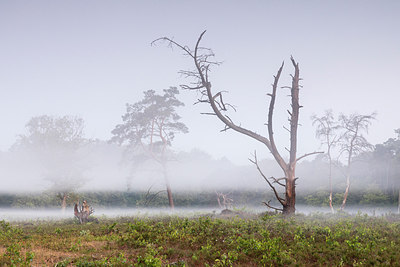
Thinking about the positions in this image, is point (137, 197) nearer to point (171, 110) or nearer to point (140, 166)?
point (140, 166)

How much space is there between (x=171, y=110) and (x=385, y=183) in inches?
1284

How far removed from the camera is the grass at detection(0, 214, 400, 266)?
6.96m

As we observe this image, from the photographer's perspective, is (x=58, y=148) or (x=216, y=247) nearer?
(x=216, y=247)

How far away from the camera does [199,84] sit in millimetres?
15086

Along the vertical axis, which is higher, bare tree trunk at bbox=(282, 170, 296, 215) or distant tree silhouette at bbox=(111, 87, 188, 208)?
distant tree silhouette at bbox=(111, 87, 188, 208)

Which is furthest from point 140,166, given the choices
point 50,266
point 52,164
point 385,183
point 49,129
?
point 385,183

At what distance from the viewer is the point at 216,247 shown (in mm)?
8297

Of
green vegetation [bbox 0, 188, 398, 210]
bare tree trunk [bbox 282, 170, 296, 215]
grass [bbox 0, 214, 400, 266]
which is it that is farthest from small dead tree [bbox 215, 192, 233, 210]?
grass [bbox 0, 214, 400, 266]

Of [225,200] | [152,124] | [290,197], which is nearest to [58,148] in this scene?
[152,124]

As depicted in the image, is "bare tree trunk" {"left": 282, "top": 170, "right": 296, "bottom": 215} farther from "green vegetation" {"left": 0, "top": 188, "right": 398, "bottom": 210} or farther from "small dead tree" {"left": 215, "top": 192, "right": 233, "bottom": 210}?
"green vegetation" {"left": 0, "top": 188, "right": 398, "bottom": 210}

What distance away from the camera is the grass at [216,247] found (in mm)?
6961

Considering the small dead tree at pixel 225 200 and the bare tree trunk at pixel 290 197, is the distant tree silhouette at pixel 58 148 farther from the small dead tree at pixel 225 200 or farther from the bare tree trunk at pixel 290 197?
the bare tree trunk at pixel 290 197

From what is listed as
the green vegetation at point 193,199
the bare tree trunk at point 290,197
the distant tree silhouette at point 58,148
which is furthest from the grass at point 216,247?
the green vegetation at point 193,199

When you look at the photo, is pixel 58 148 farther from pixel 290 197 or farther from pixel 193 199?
pixel 290 197
